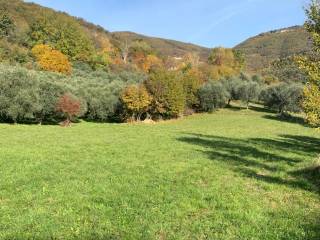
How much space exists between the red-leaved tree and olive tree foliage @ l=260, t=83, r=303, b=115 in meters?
56.3

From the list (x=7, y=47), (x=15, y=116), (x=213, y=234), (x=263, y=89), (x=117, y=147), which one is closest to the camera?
(x=213, y=234)

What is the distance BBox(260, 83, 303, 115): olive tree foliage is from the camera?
362 feet

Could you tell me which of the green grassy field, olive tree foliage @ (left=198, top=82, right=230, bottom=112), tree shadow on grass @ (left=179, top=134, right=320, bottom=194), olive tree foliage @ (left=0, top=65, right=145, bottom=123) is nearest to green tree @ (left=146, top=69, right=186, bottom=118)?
olive tree foliage @ (left=0, top=65, right=145, bottom=123)

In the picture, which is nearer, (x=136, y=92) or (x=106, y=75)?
(x=136, y=92)

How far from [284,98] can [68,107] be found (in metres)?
60.2

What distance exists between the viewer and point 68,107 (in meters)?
78.1

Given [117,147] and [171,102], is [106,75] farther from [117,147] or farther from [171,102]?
[117,147]

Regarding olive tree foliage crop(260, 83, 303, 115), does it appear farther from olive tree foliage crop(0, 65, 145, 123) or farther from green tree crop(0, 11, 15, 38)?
green tree crop(0, 11, 15, 38)

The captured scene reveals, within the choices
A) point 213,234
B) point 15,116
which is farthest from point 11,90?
point 213,234

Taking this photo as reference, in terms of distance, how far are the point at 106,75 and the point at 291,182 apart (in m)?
112

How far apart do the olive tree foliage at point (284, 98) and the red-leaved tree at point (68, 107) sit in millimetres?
56316

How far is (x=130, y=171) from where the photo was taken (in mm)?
26797

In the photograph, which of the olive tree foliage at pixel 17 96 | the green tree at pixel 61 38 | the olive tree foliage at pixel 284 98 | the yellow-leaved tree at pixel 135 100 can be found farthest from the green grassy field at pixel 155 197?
the green tree at pixel 61 38

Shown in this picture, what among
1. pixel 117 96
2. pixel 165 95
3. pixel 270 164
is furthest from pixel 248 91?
pixel 270 164
